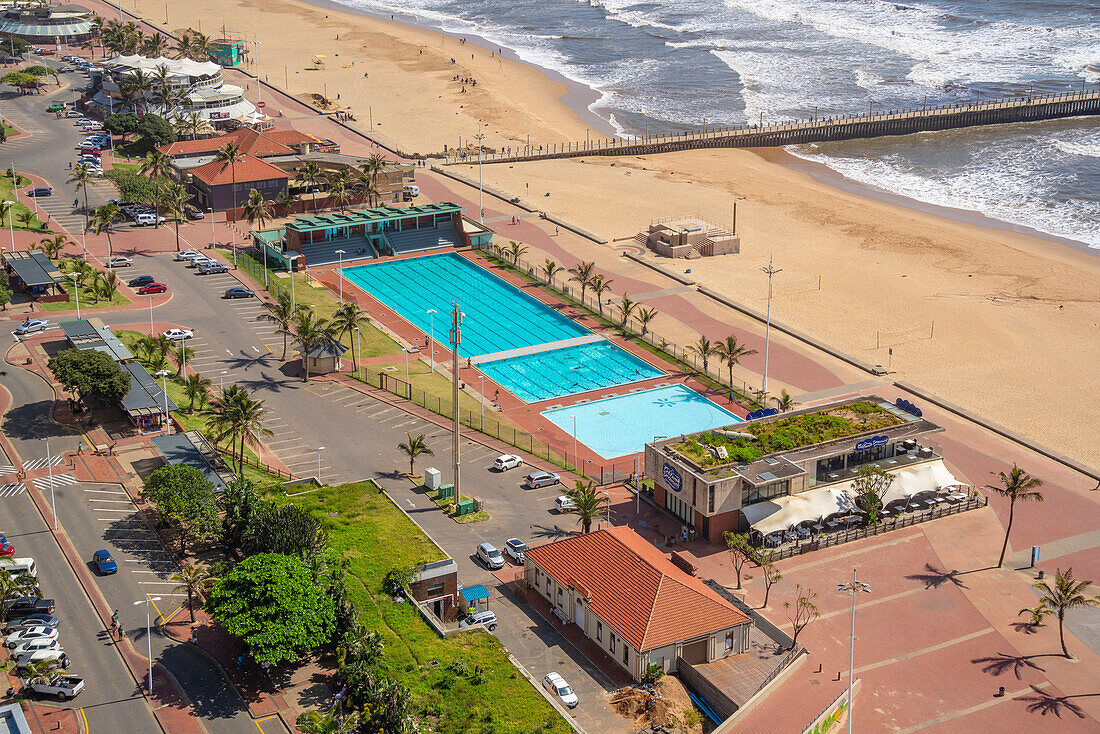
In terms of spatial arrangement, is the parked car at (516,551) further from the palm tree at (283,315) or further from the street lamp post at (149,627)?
the palm tree at (283,315)

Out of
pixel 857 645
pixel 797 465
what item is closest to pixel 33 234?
pixel 797 465

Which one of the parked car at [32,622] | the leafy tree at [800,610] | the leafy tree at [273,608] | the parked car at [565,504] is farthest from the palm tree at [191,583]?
the leafy tree at [800,610]

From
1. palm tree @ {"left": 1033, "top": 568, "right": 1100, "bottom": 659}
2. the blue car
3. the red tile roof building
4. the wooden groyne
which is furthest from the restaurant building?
the wooden groyne

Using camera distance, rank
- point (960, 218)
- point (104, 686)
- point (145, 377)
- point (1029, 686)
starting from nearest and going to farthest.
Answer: point (104, 686)
point (1029, 686)
point (145, 377)
point (960, 218)

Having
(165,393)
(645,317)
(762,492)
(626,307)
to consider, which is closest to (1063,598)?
(762,492)

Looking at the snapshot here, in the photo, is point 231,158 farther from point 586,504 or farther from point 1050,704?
point 1050,704

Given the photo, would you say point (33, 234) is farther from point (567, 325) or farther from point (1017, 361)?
point (1017, 361)
